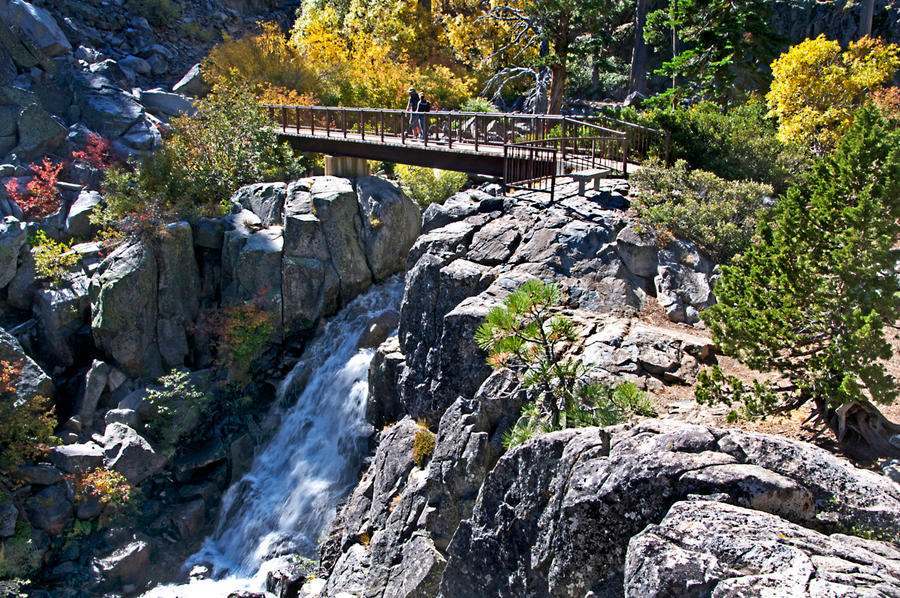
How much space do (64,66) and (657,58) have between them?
98.8ft

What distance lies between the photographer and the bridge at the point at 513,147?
59.0 ft

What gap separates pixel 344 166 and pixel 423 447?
1320 centimetres

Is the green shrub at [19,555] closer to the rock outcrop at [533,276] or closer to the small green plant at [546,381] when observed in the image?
the rock outcrop at [533,276]

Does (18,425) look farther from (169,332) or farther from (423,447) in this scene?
(423,447)

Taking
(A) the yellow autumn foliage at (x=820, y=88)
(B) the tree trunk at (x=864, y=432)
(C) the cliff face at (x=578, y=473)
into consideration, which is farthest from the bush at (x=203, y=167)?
(B) the tree trunk at (x=864, y=432)

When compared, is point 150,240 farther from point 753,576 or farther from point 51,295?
point 753,576

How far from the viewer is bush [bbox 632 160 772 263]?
47.8 feet

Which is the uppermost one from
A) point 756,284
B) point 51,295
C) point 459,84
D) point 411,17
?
point 411,17

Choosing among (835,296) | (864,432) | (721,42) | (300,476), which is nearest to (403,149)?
(300,476)

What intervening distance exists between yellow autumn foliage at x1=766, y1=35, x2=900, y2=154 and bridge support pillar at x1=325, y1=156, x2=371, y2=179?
12.9 metres

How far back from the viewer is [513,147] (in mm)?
17859

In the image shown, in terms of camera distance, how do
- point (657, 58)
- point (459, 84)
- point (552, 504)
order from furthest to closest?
point (657, 58), point (459, 84), point (552, 504)

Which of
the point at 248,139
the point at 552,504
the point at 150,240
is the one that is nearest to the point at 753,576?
the point at 552,504

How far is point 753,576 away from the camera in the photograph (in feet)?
19.1
